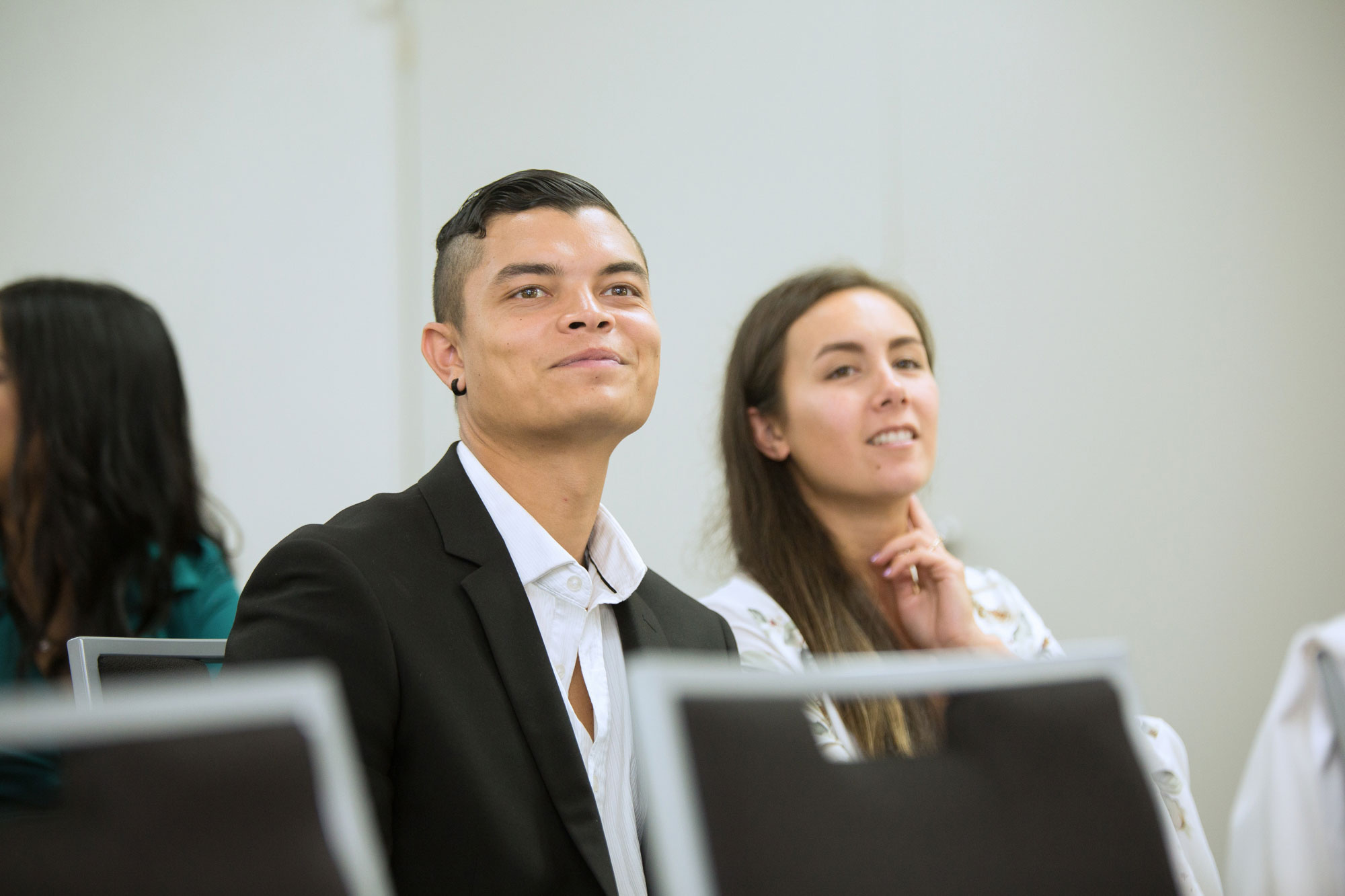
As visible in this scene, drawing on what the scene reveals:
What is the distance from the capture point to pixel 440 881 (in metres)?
1.11

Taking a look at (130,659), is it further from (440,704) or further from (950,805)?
(950,805)

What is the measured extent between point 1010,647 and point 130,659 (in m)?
1.34

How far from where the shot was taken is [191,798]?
518 mm

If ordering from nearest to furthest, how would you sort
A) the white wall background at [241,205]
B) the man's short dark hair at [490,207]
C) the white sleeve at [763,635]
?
the man's short dark hair at [490,207], the white sleeve at [763,635], the white wall background at [241,205]

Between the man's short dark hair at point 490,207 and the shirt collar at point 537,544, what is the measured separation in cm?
23

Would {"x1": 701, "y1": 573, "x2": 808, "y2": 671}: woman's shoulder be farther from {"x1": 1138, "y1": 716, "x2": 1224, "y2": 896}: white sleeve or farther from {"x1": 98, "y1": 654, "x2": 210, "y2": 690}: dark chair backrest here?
{"x1": 98, "y1": 654, "x2": 210, "y2": 690}: dark chair backrest

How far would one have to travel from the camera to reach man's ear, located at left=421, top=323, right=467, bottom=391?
1.55m

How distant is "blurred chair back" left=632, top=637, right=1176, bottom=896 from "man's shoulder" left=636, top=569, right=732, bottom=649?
0.78 meters

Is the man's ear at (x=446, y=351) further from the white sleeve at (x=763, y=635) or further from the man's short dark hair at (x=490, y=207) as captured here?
the white sleeve at (x=763, y=635)

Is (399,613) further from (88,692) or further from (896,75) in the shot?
(896,75)

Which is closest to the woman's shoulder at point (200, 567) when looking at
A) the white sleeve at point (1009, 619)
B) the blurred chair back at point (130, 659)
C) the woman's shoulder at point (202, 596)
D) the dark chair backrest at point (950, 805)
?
the woman's shoulder at point (202, 596)

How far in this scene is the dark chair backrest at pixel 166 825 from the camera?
1.65 ft

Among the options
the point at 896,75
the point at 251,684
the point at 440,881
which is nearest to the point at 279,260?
the point at 896,75

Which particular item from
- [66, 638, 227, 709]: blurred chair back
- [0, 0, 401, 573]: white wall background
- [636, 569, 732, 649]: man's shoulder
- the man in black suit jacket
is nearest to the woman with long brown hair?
[636, 569, 732, 649]: man's shoulder
